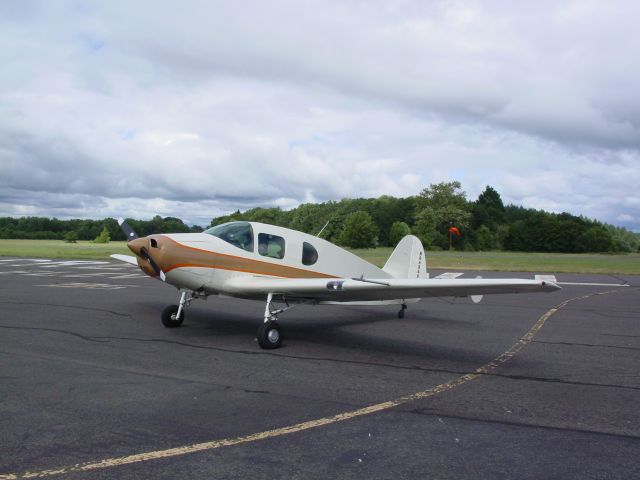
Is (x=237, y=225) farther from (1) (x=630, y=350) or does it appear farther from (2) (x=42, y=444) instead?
(1) (x=630, y=350)

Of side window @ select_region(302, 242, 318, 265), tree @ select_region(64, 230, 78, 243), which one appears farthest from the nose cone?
tree @ select_region(64, 230, 78, 243)

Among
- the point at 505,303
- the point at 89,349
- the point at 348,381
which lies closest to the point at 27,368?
the point at 89,349

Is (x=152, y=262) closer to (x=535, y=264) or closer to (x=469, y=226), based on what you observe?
(x=535, y=264)

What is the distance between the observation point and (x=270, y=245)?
973cm

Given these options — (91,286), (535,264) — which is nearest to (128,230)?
(91,286)

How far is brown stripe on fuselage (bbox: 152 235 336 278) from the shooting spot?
351 inches

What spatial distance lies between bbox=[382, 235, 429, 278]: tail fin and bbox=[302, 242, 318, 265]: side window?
307 centimetres

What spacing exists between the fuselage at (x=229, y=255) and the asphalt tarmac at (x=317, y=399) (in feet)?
3.94

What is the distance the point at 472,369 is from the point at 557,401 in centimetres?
162

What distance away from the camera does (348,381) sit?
6.59 metres

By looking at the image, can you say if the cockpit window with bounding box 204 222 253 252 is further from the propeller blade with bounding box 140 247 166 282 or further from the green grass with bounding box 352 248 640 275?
the green grass with bounding box 352 248 640 275

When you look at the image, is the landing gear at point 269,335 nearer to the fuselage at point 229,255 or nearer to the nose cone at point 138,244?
the fuselage at point 229,255

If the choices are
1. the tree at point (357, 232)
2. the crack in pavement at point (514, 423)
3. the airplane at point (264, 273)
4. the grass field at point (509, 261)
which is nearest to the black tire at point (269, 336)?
the airplane at point (264, 273)

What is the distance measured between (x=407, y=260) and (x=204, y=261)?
18.9ft
